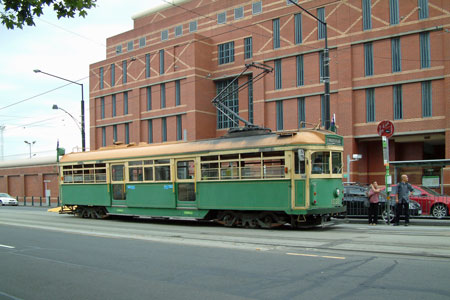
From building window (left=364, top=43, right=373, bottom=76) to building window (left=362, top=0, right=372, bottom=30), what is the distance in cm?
142

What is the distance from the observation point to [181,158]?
16.0 m

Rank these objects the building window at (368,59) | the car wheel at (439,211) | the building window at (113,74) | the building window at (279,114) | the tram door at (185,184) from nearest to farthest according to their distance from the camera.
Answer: the tram door at (185,184) → the car wheel at (439,211) → the building window at (368,59) → the building window at (279,114) → the building window at (113,74)

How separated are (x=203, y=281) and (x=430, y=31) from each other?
31.0 metres

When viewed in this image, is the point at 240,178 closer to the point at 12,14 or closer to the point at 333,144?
the point at 333,144

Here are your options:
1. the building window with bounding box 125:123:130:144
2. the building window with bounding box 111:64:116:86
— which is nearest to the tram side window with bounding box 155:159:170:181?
the building window with bounding box 125:123:130:144

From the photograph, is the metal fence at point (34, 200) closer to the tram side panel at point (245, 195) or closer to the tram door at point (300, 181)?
the tram side panel at point (245, 195)

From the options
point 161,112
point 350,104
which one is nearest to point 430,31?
point 350,104

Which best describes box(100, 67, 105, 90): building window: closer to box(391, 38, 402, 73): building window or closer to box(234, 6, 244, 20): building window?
box(234, 6, 244, 20): building window

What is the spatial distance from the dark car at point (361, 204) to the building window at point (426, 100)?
17.7m

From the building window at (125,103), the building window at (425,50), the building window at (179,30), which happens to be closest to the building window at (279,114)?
the building window at (425,50)

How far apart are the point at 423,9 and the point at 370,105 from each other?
7.75 m

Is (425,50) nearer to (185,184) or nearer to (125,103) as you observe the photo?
(185,184)

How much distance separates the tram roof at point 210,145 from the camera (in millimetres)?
13516

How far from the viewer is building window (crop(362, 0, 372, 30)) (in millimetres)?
34469
